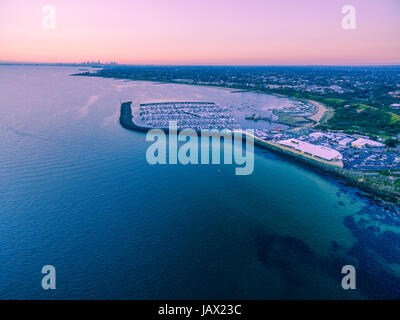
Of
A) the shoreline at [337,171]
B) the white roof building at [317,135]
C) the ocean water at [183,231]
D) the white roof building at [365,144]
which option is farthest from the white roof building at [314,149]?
the white roof building at [365,144]

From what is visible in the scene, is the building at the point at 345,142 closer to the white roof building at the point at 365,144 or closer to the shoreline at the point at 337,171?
the white roof building at the point at 365,144

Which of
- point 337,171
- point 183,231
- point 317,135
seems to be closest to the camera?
point 183,231

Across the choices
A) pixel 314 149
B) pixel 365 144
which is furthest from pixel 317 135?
pixel 314 149

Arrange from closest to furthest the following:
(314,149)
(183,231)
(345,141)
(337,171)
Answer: (183,231)
(337,171)
(314,149)
(345,141)

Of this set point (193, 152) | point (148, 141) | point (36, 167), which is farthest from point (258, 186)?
point (36, 167)

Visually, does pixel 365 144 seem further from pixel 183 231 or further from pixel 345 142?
pixel 183 231
